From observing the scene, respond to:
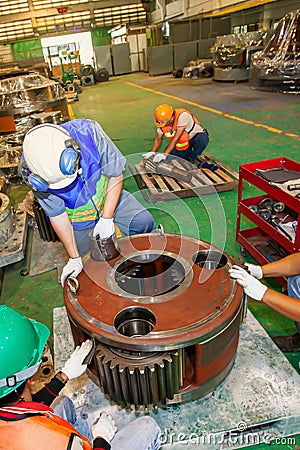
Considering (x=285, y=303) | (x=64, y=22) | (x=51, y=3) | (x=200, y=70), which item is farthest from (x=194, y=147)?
(x=64, y=22)

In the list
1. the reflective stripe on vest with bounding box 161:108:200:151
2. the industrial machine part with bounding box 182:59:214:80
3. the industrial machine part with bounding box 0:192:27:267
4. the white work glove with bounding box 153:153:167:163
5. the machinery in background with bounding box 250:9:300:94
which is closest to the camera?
the industrial machine part with bounding box 0:192:27:267

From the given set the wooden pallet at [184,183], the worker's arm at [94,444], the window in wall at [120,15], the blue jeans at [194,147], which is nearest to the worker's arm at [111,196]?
the worker's arm at [94,444]

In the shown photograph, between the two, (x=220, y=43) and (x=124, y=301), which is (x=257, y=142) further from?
(x=220, y=43)

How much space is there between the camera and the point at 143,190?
161 inches

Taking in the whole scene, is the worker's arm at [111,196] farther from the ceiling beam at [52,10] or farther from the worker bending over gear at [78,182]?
the ceiling beam at [52,10]

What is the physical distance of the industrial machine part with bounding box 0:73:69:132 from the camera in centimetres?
512

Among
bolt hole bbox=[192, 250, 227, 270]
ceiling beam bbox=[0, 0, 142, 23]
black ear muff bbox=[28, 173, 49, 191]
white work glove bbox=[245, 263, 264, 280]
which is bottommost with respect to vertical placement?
white work glove bbox=[245, 263, 264, 280]

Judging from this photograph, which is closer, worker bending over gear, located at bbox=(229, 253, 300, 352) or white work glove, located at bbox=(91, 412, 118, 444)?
white work glove, located at bbox=(91, 412, 118, 444)

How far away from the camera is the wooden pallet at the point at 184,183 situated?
152 inches

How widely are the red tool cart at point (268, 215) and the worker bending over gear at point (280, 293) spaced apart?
359mm

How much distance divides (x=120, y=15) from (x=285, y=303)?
75.4ft

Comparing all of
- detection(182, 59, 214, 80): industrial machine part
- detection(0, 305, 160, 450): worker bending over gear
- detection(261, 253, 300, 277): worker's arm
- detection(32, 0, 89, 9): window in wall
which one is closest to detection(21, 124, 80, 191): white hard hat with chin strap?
detection(0, 305, 160, 450): worker bending over gear

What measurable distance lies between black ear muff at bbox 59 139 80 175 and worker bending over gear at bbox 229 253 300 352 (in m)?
0.90

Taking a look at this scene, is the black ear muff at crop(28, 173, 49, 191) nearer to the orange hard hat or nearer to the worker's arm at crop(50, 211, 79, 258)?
the worker's arm at crop(50, 211, 79, 258)
